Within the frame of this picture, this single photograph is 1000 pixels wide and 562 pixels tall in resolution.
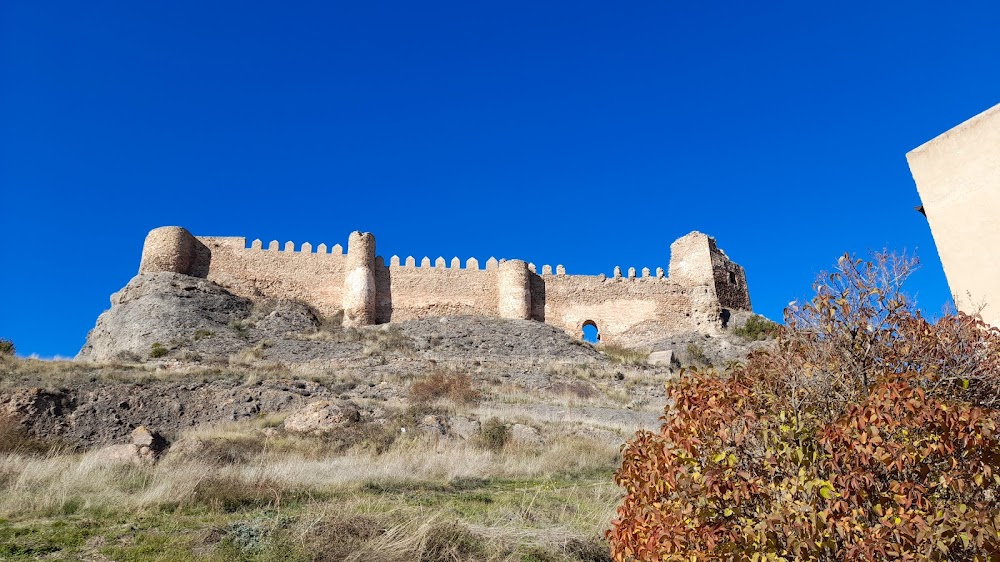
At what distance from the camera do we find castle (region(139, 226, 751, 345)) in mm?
29781

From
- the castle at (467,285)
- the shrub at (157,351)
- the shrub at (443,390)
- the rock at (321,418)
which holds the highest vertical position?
the castle at (467,285)

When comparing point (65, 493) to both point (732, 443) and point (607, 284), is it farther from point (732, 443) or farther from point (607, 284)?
point (607, 284)

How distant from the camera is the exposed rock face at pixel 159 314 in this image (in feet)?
75.2

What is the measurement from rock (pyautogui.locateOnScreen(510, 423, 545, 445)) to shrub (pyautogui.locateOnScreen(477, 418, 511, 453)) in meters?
0.11

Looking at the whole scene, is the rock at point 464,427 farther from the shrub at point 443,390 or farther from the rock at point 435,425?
the shrub at point 443,390

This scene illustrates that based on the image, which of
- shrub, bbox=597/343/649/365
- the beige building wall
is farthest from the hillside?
the beige building wall

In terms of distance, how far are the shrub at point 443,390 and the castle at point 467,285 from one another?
12.7 m

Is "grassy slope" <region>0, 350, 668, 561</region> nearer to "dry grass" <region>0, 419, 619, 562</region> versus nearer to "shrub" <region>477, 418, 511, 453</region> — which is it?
Answer: "dry grass" <region>0, 419, 619, 562</region>

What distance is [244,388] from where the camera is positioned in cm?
1492

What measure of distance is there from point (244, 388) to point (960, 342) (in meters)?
14.9

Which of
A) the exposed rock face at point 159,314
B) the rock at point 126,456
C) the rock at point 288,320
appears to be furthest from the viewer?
the rock at point 288,320

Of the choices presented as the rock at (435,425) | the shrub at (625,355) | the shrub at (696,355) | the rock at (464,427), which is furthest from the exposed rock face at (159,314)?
the shrub at (696,355)

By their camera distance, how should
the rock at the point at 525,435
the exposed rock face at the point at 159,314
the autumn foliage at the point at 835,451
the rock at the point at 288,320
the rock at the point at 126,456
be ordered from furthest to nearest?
the rock at the point at 288,320
the exposed rock face at the point at 159,314
the rock at the point at 525,435
the rock at the point at 126,456
the autumn foliage at the point at 835,451

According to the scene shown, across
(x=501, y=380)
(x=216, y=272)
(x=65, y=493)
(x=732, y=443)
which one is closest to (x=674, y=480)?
(x=732, y=443)
